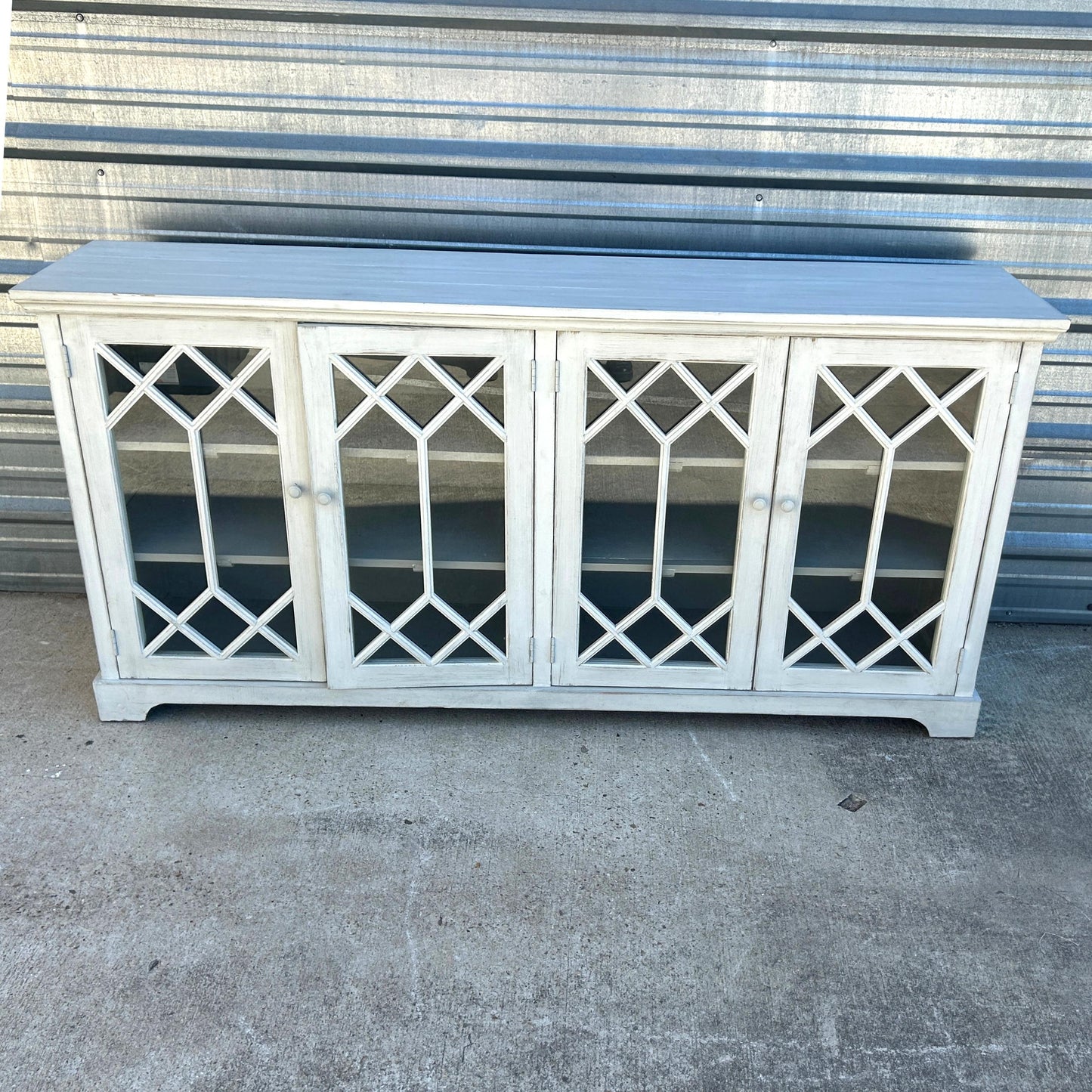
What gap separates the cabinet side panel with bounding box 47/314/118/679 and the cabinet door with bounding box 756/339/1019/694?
172 centimetres

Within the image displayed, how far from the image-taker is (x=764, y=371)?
91.7 inches

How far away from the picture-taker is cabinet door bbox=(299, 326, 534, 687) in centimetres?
233

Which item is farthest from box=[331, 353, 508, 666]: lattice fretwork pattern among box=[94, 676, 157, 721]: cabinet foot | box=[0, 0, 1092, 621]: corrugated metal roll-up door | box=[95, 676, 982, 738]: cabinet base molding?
box=[0, 0, 1092, 621]: corrugated metal roll-up door

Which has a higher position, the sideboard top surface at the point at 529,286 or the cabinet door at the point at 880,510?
the sideboard top surface at the point at 529,286

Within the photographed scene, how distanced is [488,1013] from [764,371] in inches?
59.6

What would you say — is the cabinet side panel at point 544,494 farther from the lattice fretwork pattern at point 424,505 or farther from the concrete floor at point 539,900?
the concrete floor at point 539,900

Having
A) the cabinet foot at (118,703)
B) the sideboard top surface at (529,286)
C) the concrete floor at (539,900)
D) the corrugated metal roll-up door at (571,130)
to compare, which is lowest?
the concrete floor at (539,900)

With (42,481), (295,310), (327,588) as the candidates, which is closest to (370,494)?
(327,588)

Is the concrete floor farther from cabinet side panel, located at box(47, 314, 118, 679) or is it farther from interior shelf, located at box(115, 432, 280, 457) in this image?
interior shelf, located at box(115, 432, 280, 457)

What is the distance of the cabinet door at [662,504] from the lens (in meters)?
2.33

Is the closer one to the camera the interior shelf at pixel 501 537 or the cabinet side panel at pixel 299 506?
A: the cabinet side panel at pixel 299 506

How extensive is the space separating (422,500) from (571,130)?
46.5 inches

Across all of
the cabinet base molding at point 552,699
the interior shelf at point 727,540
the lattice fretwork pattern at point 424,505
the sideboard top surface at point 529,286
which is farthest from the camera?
the cabinet base molding at point 552,699

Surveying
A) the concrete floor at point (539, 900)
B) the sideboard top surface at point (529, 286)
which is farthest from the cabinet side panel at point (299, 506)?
the concrete floor at point (539, 900)
